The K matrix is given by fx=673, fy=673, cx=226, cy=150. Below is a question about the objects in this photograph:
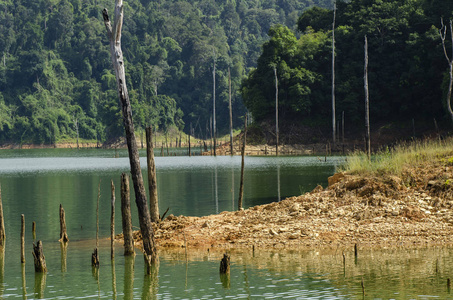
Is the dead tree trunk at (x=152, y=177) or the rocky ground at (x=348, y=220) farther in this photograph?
the dead tree trunk at (x=152, y=177)

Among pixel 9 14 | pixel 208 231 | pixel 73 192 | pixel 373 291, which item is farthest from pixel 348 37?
pixel 9 14

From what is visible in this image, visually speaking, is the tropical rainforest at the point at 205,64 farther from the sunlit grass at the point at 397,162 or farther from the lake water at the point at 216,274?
the lake water at the point at 216,274

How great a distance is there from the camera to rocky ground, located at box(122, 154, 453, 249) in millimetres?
18938

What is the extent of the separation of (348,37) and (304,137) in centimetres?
1312

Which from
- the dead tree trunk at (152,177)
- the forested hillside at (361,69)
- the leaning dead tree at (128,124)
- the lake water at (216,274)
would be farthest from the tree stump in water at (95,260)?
the forested hillside at (361,69)

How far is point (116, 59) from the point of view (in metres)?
16.3

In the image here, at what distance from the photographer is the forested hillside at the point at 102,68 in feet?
467

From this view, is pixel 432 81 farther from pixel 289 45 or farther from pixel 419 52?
pixel 289 45

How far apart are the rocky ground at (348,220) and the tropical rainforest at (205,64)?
4373 cm

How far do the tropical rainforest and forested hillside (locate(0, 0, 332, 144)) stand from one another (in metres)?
0.28

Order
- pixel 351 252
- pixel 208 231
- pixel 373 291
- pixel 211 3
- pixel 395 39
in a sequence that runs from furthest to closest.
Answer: pixel 211 3 < pixel 395 39 < pixel 208 231 < pixel 351 252 < pixel 373 291

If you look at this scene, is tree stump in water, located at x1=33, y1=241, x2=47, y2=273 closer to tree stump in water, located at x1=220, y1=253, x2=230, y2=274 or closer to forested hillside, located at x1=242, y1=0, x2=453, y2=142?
tree stump in water, located at x1=220, y1=253, x2=230, y2=274

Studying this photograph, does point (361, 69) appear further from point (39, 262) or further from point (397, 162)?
point (39, 262)

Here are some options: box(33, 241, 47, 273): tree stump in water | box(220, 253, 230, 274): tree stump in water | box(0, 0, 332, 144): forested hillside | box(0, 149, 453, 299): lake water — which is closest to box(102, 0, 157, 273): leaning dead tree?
box(0, 149, 453, 299): lake water
